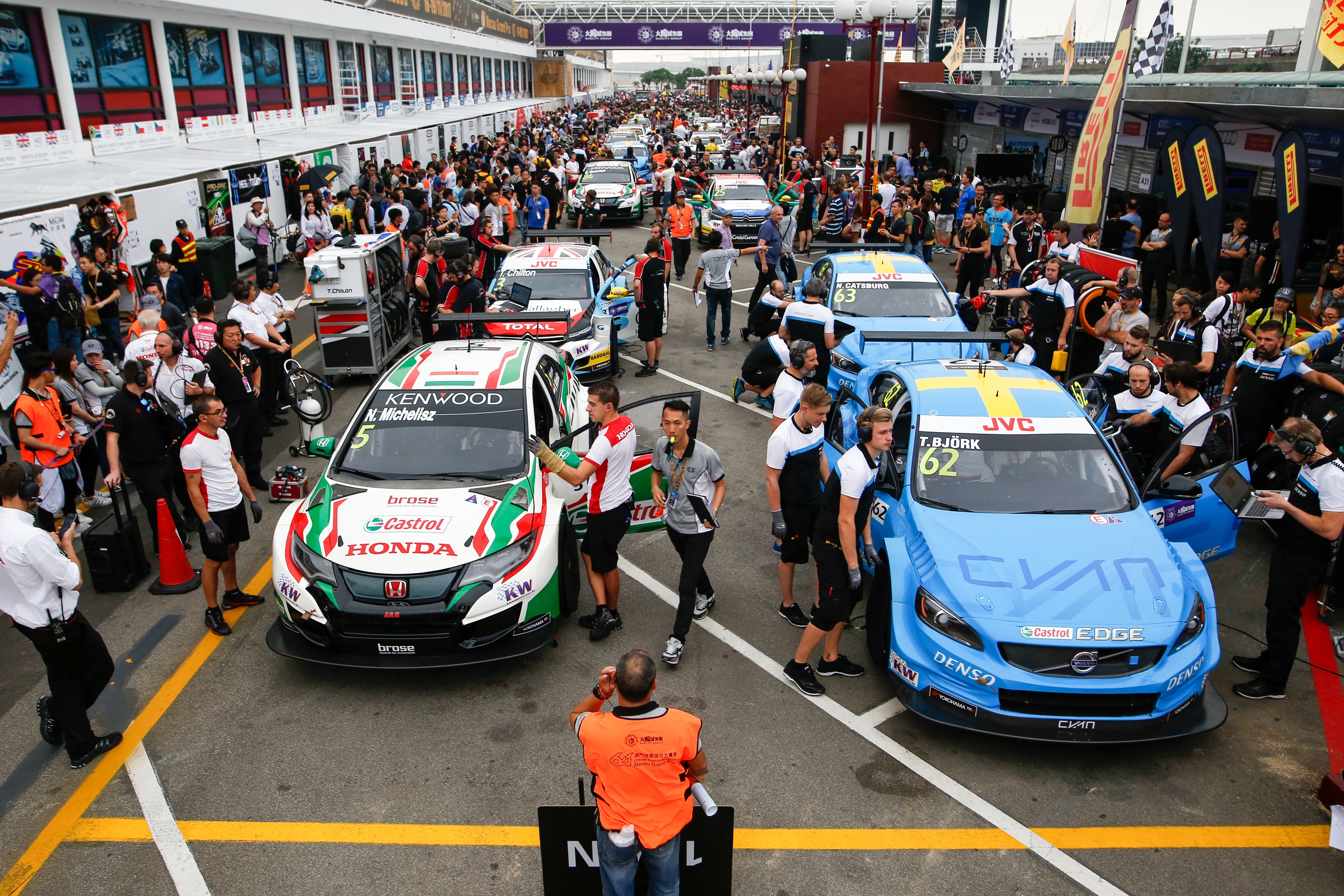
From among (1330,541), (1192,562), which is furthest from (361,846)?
(1330,541)

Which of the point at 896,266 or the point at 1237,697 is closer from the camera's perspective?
the point at 1237,697

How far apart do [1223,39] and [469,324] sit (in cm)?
3916

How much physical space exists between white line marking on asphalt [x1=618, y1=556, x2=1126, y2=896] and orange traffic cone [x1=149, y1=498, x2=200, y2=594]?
13.3ft

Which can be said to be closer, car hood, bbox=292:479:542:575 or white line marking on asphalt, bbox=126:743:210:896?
white line marking on asphalt, bbox=126:743:210:896

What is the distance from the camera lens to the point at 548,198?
922 inches

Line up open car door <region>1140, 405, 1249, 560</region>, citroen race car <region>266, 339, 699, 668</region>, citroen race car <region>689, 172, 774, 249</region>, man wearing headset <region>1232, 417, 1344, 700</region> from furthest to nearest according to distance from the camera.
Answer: citroen race car <region>689, 172, 774, 249</region>, open car door <region>1140, 405, 1249, 560</region>, citroen race car <region>266, 339, 699, 668</region>, man wearing headset <region>1232, 417, 1344, 700</region>

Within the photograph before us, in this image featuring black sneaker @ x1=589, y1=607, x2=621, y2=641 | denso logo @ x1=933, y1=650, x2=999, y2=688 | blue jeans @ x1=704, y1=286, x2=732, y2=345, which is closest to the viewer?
denso logo @ x1=933, y1=650, x2=999, y2=688

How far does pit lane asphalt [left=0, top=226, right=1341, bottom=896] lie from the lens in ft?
14.6

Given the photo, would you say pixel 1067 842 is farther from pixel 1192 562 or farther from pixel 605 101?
pixel 605 101

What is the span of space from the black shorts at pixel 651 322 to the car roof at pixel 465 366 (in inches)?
179

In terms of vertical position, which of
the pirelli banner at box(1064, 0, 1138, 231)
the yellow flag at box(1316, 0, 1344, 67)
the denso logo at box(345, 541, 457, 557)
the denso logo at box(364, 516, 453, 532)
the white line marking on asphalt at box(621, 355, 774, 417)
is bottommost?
the white line marking on asphalt at box(621, 355, 774, 417)

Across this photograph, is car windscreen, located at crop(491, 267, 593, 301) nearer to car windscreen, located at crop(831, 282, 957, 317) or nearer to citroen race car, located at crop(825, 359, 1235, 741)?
car windscreen, located at crop(831, 282, 957, 317)

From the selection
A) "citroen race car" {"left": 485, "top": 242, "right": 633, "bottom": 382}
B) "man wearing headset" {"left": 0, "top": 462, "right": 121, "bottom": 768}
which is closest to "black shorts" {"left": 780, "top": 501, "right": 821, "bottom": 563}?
"man wearing headset" {"left": 0, "top": 462, "right": 121, "bottom": 768}

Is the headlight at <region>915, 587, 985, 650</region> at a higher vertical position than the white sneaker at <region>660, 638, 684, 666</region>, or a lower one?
higher
